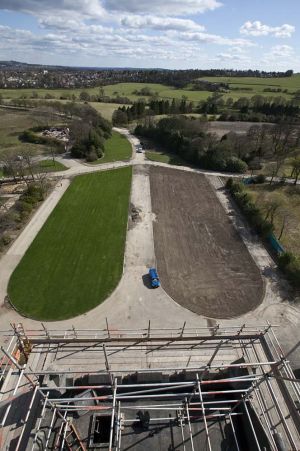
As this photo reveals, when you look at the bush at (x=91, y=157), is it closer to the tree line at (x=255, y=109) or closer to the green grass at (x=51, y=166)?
the green grass at (x=51, y=166)

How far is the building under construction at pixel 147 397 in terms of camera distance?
48.3ft

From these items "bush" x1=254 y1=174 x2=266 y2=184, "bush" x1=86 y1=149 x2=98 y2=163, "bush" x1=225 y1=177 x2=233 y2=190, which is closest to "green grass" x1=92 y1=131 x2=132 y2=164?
"bush" x1=86 y1=149 x2=98 y2=163

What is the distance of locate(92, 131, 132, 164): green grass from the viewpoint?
66688 millimetres

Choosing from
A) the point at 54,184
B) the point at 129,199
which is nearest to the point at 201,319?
the point at 129,199

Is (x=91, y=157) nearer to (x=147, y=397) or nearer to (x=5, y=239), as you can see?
(x=5, y=239)

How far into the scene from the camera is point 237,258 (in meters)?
34.7

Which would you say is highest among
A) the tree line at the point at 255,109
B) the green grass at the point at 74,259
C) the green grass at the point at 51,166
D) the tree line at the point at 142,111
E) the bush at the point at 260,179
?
the tree line at the point at 142,111

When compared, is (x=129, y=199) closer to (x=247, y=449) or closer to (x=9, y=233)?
(x=9, y=233)

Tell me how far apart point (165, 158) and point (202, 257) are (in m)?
39.5

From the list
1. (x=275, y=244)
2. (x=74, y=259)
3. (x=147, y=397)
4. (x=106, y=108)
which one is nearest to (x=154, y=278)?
(x=74, y=259)

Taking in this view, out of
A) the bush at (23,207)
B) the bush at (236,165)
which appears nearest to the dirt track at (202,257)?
the bush at (236,165)

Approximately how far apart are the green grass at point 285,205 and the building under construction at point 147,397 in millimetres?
21392

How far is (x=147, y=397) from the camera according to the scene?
16.2 metres

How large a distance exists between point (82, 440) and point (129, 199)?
36311mm
